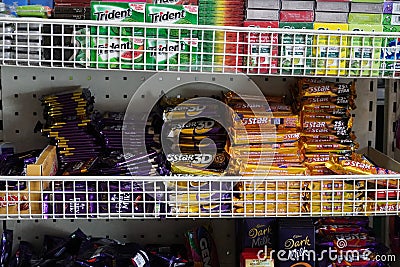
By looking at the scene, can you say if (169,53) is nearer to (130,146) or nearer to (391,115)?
(130,146)

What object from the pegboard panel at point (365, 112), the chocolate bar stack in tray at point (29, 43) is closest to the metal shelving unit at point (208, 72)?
the chocolate bar stack in tray at point (29, 43)

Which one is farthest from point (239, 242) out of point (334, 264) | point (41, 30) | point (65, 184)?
point (41, 30)

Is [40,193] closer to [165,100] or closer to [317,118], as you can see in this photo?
[165,100]

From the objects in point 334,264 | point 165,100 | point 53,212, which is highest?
point 165,100

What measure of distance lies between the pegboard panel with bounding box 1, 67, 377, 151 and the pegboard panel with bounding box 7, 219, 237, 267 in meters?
0.24

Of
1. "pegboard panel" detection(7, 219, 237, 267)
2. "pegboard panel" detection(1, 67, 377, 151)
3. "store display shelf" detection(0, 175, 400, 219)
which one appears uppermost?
"pegboard panel" detection(1, 67, 377, 151)

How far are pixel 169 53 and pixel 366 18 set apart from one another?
454mm

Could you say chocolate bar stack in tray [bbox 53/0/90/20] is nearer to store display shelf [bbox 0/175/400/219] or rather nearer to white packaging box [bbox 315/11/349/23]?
store display shelf [bbox 0/175/400/219]

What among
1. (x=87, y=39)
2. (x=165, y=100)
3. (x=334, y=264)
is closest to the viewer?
(x=87, y=39)

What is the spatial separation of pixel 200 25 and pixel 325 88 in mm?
436

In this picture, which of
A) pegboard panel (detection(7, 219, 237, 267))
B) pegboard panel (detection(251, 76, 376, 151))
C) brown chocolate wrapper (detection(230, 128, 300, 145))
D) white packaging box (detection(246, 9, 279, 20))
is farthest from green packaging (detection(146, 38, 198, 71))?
pegboard panel (detection(7, 219, 237, 267))

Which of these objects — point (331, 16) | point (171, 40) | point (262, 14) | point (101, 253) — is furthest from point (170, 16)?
point (101, 253)

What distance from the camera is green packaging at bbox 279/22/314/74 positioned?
1226mm

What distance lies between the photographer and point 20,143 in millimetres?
1619
